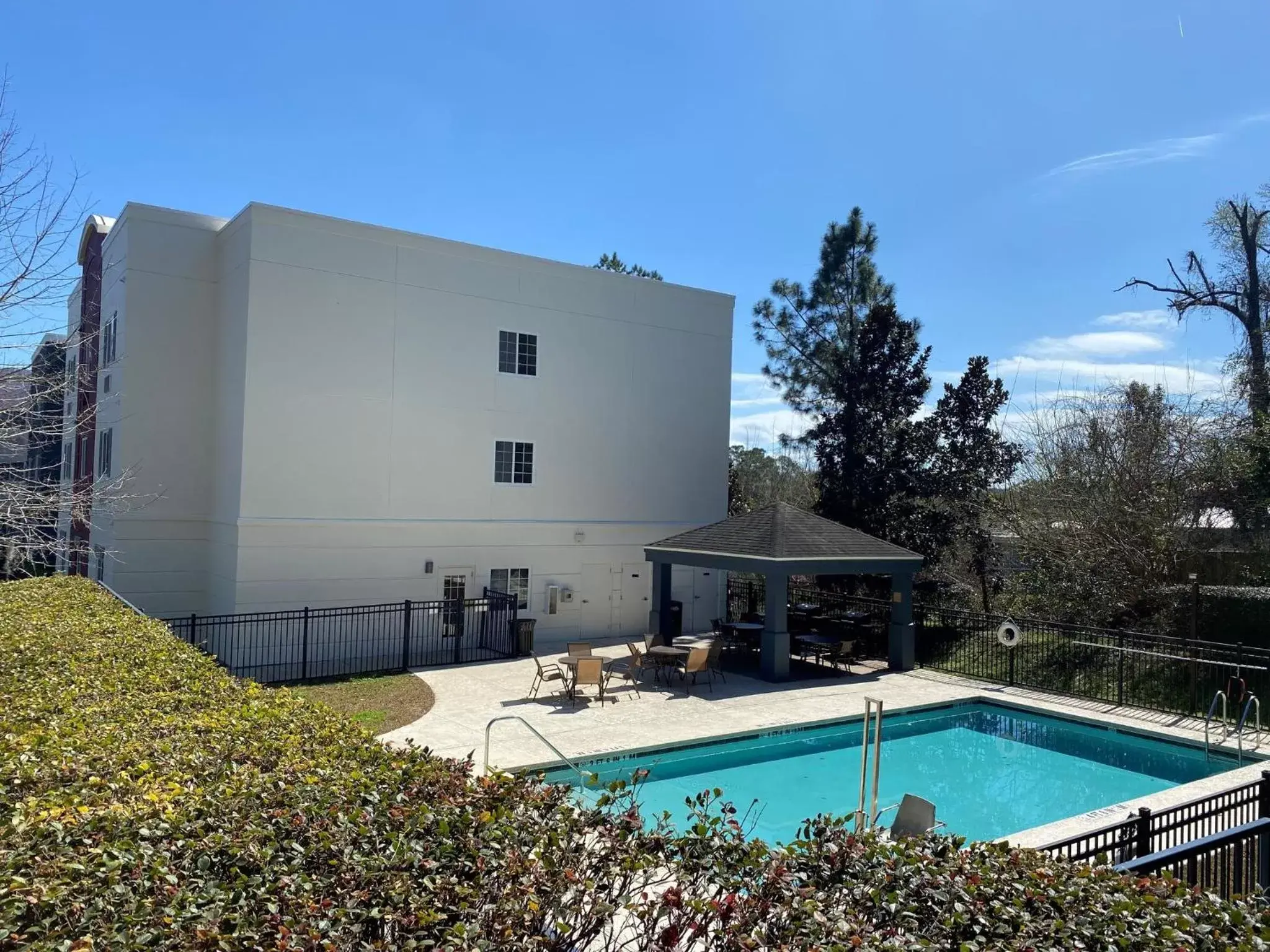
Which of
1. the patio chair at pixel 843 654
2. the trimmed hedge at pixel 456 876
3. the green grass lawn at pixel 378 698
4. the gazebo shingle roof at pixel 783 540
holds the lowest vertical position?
the green grass lawn at pixel 378 698

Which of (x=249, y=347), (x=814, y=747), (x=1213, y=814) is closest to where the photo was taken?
(x=1213, y=814)

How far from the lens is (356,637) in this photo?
1962cm

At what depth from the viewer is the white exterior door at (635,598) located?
24.5m

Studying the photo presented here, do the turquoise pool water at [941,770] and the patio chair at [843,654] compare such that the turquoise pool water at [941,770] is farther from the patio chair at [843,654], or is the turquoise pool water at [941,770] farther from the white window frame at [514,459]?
the white window frame at [514,459]

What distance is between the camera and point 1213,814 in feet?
26.0

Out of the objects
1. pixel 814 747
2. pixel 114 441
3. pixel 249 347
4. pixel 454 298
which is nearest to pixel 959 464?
pixel 814 747

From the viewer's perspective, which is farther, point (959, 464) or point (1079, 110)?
point (959, 464)

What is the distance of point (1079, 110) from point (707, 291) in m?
12.2

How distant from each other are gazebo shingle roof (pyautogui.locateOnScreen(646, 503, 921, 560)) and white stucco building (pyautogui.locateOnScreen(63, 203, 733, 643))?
387 centimetres

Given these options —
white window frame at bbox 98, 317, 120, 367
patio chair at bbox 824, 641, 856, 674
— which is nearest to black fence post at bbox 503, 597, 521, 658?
patio chair at bbox 824, 641, 856, 674

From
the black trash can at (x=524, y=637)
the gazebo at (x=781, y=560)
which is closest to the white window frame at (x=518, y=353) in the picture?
the gazebo at (x=781, y=560)

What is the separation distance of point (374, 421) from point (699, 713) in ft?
35.6

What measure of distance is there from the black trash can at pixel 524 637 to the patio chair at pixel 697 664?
4584mm

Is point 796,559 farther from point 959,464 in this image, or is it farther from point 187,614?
point 187,614
